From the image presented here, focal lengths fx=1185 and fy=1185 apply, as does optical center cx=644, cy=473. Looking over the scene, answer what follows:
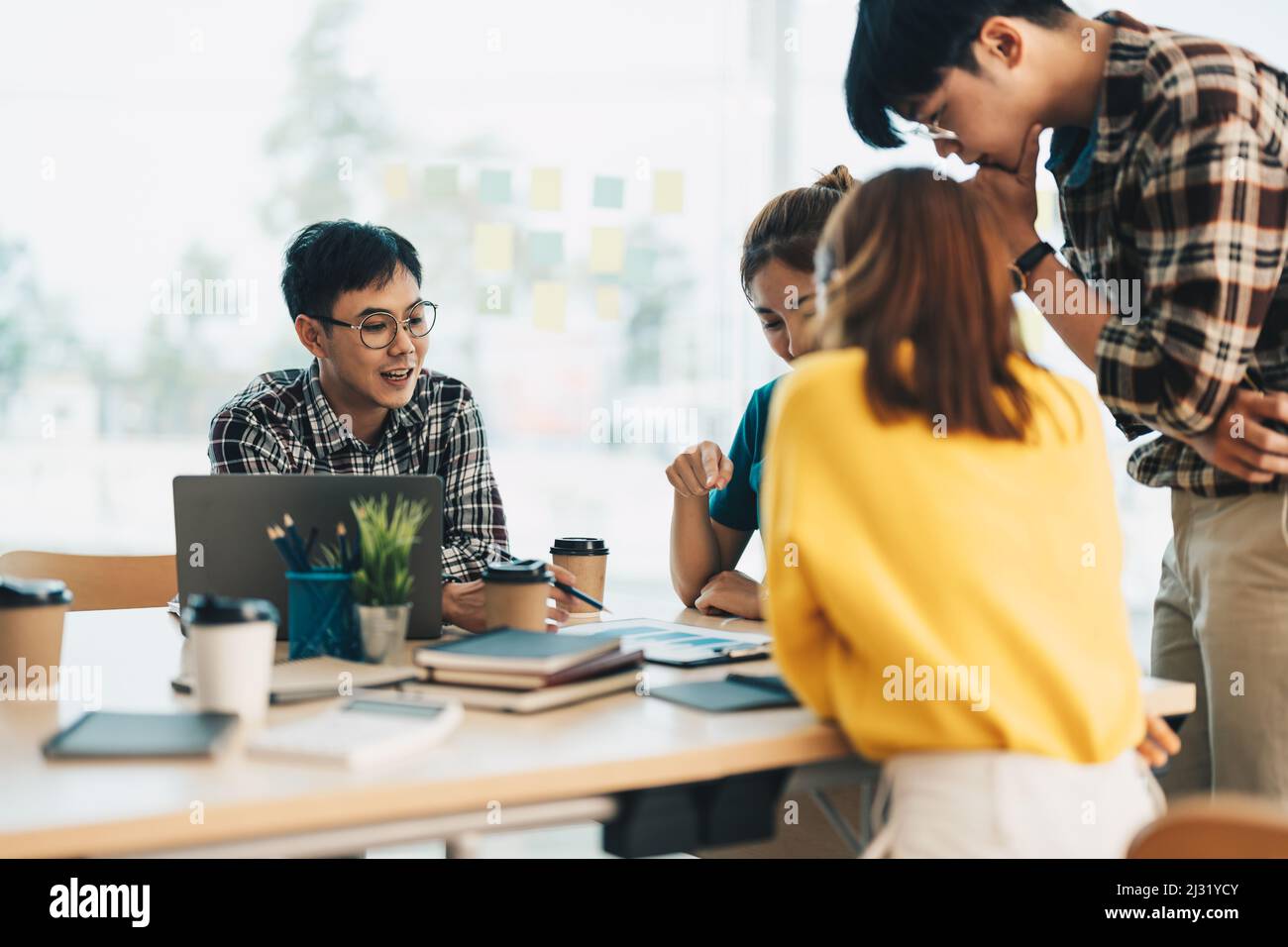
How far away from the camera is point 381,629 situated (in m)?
1.45

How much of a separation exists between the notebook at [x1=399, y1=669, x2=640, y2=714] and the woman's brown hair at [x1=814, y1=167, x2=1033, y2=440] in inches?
17.3

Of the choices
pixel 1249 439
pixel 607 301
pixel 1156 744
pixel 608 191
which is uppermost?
pixel 608 191

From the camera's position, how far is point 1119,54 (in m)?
1.54

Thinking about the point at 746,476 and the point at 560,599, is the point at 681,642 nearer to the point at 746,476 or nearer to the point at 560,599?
the point at 560,599

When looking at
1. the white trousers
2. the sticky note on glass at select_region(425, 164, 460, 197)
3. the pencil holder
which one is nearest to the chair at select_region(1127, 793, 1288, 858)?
the white trousers

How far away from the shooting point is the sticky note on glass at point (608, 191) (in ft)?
12.3

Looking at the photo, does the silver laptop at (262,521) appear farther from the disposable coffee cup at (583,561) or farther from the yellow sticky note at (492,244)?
the yellow sticky note at (492,244)

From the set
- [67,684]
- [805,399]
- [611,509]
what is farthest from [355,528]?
[611,509]

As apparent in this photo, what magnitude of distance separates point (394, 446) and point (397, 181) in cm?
166

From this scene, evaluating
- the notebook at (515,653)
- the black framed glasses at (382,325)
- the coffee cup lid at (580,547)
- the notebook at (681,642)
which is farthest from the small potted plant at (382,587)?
the black framed glasses at (382,325)

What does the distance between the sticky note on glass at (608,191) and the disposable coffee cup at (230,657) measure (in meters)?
2.77

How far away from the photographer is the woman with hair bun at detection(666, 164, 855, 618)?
201cm

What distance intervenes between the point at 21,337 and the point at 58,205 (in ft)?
1.42

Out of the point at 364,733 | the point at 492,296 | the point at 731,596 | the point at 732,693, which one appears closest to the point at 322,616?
the point at 364,733
